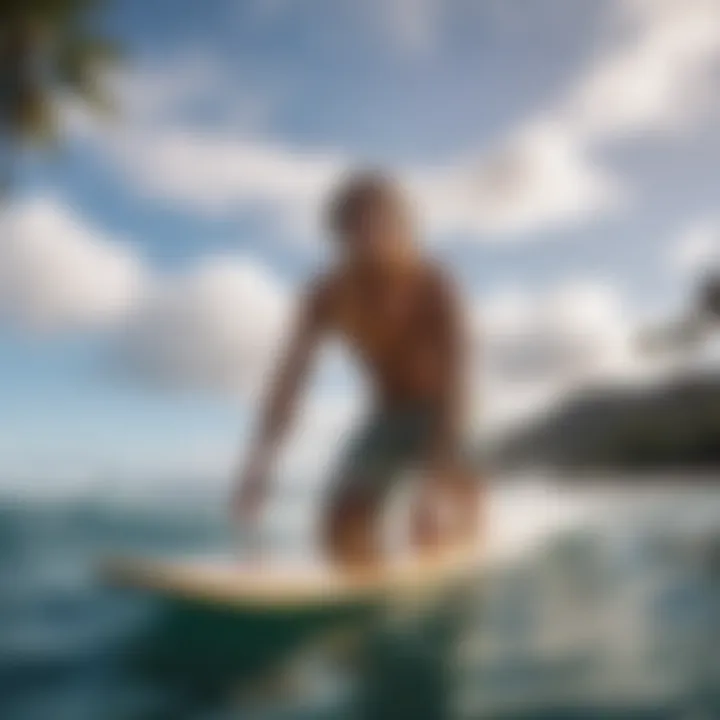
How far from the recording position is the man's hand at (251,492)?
1.25m

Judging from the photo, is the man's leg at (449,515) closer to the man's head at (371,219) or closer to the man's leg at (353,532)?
the man's leg at (353,532)

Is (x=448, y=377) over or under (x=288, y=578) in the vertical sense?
over

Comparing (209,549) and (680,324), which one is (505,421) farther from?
(209,549)

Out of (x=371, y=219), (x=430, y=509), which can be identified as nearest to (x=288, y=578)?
(x=430, y=509)

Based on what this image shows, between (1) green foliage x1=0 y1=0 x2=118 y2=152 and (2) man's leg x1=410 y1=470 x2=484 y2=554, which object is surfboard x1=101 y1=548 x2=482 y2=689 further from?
(1) green foliage x1=0 y1=0 x2=118 y2=152

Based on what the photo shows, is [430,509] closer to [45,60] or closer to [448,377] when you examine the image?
[448,377]

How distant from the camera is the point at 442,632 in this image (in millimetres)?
1231


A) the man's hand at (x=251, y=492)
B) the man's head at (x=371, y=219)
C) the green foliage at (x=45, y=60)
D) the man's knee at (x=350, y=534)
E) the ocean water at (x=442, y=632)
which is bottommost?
the ocean water at (x=442, y=632)

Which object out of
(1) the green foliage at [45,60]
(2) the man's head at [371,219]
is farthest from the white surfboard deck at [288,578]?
(1) the green foliage at [45,60]

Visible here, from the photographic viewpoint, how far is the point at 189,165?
1338 mm

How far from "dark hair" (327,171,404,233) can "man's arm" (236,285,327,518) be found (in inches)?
2.8

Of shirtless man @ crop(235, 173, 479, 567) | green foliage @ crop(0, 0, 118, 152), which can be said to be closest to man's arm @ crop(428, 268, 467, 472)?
shirtless man @ crop(235, 173, 479, 567)

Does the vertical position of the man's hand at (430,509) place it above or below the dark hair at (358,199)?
below

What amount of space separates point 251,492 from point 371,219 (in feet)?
0.96
